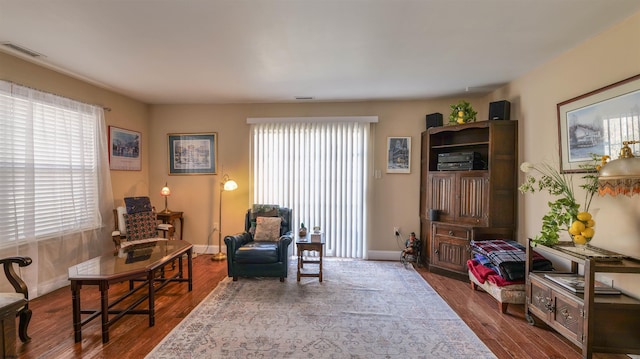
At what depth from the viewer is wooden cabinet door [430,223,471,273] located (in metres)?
3.49

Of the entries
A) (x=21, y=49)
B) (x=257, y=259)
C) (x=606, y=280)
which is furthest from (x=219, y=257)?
(x=606, y=280)

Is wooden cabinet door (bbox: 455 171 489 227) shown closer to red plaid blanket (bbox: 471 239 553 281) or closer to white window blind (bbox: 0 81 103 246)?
red plaid blanket (bbox: 471 239 553 281)

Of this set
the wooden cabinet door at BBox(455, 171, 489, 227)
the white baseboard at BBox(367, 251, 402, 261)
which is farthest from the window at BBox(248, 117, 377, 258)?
the wooden cabinet door at BBox(455, 171, 489, 227)

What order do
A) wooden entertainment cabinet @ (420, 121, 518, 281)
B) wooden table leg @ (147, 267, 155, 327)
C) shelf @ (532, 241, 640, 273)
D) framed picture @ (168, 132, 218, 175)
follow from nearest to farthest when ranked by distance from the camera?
1. shelf @ (532, 241, 640, 273)
2. wooden table leg @ (147, 267, 155, 327)
3. wooden entertainment cabinet @ (420, 121, 518, 281)
4. framed picture @ (168, 132, 218, 175)

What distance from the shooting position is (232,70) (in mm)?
3115

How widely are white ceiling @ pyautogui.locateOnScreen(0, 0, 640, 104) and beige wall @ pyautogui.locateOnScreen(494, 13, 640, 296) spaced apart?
14 cm

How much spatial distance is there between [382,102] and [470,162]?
1.73m

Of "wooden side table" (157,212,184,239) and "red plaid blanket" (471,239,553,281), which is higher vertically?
"wooden side table" (157,212,184,239)

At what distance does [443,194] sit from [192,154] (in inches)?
171

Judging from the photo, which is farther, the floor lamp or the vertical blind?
the vertical blind

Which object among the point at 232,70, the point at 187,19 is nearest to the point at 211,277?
the point at 232,70

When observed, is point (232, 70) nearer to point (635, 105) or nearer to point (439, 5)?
point (439, 5)

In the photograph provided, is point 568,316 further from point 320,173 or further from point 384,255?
point 320,173

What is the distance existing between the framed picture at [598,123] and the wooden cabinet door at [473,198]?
86 cm
